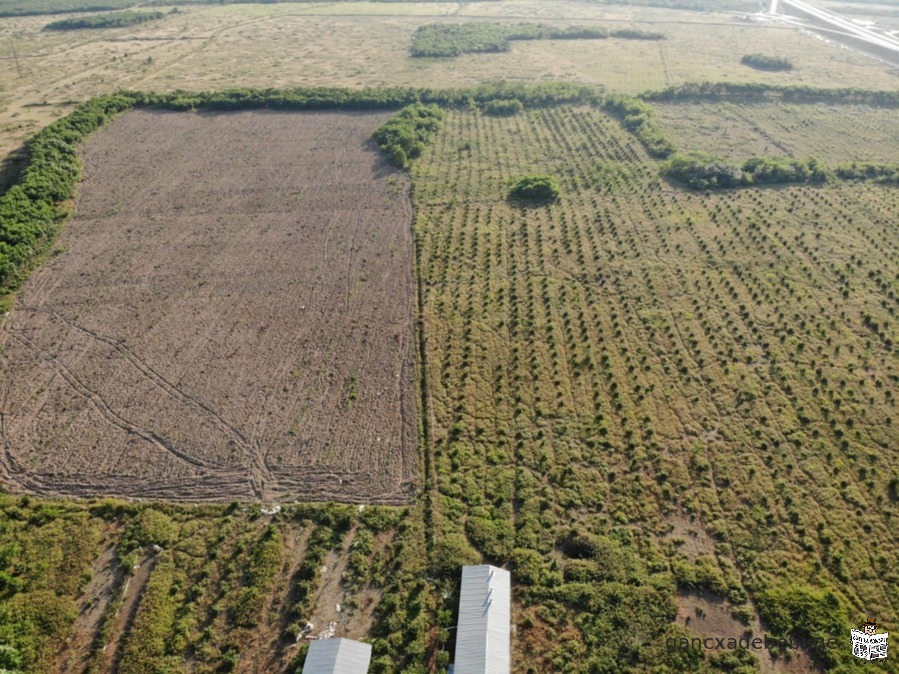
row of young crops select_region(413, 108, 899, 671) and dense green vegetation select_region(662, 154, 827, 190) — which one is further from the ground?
dense green vegetation select_region(662, 154, 827, 190)

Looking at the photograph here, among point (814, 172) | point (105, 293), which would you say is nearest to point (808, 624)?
point (105, 293)

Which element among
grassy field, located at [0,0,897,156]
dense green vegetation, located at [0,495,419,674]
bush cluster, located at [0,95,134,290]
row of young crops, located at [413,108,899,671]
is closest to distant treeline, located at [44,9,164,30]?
grassy field, located at [0,0,897,156]

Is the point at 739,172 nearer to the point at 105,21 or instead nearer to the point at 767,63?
the point at 767,63

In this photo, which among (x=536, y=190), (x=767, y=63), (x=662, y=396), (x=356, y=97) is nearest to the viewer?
(x=662, y=396)

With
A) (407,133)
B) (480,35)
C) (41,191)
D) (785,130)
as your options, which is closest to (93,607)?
(41,191)

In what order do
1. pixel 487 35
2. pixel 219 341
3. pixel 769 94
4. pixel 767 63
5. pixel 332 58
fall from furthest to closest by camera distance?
pixel 487 35 → pixel 332 58 → pixel 767 63 → pixel 769 94 → pixel 219 341

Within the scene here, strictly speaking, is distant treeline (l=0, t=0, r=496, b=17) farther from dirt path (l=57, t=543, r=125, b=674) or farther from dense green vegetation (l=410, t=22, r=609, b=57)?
dirt path (l=57, t=543, r=125, b=674)

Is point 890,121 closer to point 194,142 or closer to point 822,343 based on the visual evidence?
point 822,343
